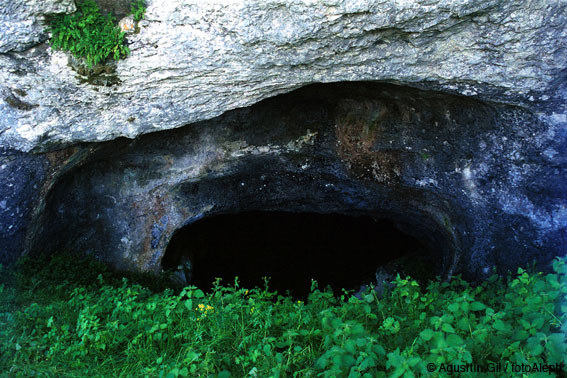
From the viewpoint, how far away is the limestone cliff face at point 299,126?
418 cm

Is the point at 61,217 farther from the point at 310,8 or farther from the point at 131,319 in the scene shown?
the point at 310,8

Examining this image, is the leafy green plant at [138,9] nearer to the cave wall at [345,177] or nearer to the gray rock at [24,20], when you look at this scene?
the gray rock at [24,20]

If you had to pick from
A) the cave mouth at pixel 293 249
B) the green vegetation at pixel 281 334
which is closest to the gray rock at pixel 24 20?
the green vegetation at pixel 281 334

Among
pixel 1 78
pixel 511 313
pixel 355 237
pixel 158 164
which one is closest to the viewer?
pixel 511 313

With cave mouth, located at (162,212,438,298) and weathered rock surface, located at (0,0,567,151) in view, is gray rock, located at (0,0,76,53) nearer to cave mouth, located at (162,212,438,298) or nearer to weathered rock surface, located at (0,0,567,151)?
weathered rock surface, located at (0,0,567,151)

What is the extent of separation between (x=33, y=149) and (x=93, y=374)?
2.56 m

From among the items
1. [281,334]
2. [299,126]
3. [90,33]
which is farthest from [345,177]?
[90,33]

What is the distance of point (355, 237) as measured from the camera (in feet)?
30.0

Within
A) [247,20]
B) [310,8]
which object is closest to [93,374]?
[247,20]

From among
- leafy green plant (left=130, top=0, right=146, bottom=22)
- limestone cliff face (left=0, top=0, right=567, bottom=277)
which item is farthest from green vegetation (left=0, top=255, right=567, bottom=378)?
leafy green plant (left=130, top=0, right=146, bottom=22)

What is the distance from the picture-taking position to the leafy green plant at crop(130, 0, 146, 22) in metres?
4.11

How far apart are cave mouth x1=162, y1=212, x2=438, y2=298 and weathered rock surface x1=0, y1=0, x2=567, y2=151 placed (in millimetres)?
3680

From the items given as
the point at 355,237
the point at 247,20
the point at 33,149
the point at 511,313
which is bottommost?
the point at 355,237

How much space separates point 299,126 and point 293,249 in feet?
9.48
